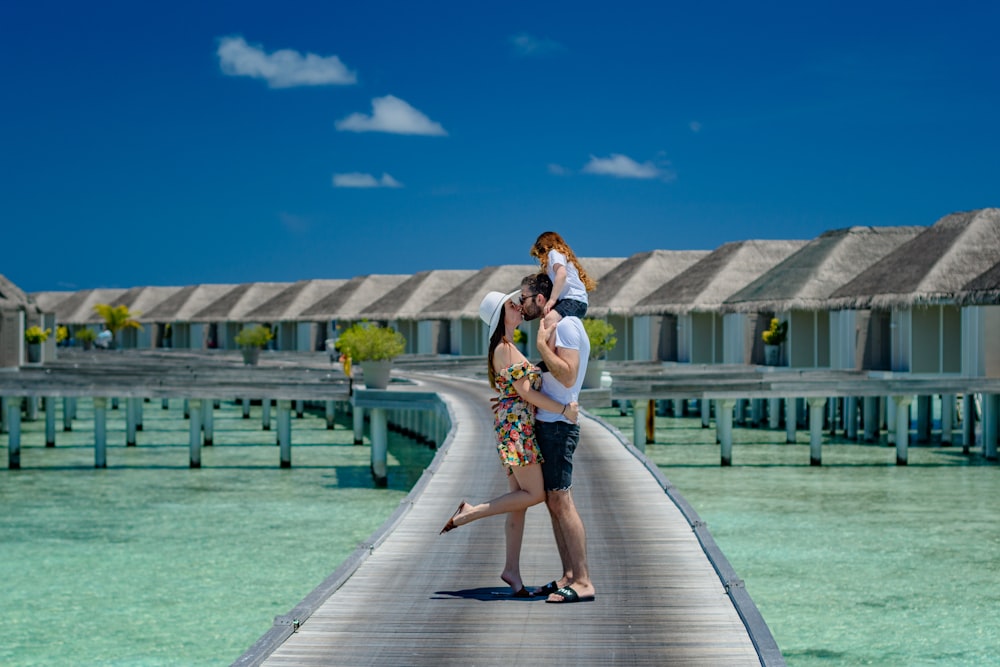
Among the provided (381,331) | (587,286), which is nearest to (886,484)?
(381,331)

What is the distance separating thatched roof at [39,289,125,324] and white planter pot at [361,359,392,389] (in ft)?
200

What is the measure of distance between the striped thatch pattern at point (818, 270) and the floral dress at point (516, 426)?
26597 millimetres

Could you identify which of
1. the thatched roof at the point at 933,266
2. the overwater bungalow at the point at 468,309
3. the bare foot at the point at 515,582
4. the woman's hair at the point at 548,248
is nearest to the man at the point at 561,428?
the woman's hair at the point at 548,248

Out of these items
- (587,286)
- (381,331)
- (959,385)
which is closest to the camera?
(587,286)

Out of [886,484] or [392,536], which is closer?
[392,536]

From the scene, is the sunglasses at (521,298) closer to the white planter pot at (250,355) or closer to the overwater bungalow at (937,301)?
the overwater bungalow at (937,301)

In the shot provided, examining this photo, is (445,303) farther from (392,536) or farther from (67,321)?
(392,536)

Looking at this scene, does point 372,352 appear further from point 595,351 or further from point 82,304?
point 82,304

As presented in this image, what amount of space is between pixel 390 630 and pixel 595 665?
1.27m

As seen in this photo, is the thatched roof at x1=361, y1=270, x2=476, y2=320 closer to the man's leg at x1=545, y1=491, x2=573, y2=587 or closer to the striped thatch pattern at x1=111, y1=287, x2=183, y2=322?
the striped thatch pattern at x1=111, y1=287, x2=183, y2=322

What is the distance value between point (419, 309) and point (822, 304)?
28.3 metres

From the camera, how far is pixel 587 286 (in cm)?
747

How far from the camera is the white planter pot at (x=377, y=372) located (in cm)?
2538

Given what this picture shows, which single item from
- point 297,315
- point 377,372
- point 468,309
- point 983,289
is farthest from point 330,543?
point 297,315
